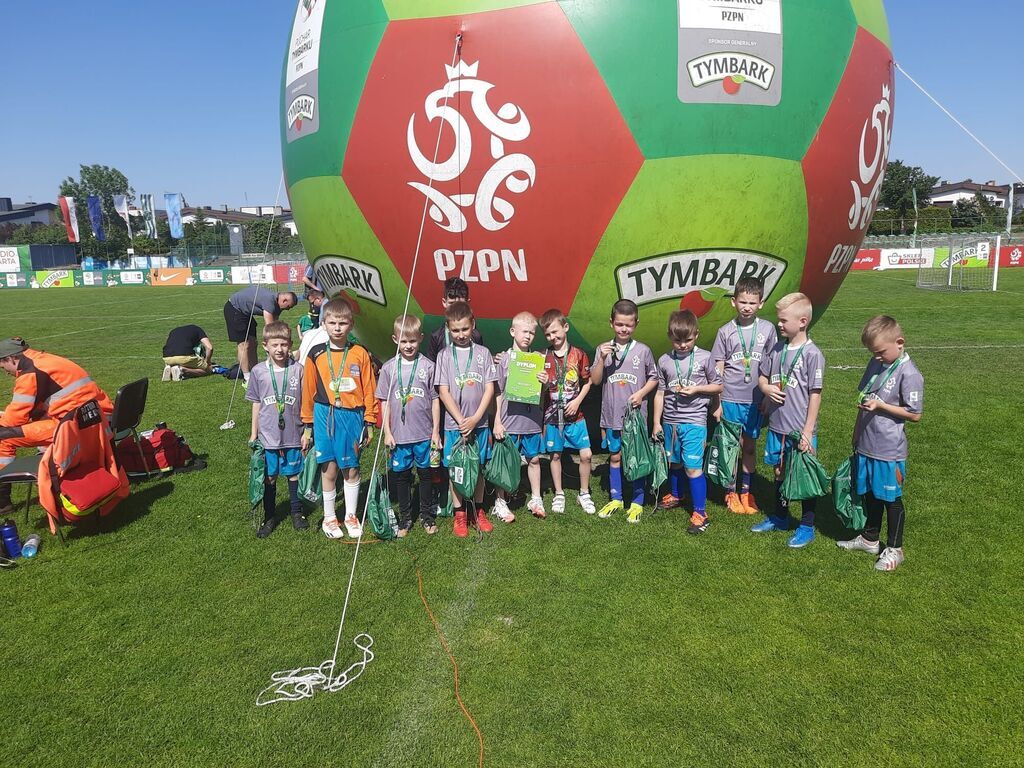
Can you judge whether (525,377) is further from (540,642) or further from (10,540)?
(10,540)

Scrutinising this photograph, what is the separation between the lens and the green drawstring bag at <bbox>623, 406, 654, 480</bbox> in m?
4.72

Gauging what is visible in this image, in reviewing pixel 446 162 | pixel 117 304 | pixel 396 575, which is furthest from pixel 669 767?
pixel 117 304

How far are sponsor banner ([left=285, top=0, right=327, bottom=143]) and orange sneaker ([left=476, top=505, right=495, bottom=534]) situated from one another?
3.08m

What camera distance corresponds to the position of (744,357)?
15.3ft

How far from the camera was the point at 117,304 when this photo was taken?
989 inches

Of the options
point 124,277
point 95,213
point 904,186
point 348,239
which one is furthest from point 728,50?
point 904,186

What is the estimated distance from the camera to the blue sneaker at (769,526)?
15.1ft

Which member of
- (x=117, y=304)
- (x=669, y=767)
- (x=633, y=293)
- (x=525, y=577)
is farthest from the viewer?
(x=117, y=304)

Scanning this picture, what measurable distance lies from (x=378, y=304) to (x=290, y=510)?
1802 mm

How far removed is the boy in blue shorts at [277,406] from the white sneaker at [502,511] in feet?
5.00

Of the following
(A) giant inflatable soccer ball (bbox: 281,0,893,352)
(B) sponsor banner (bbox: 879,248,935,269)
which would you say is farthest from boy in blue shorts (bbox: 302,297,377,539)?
(B) sponsor banner (bbox: 879,248,935,269)

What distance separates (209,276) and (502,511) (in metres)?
38.6

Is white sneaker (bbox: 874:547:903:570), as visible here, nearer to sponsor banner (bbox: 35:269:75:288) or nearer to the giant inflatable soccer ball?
the giant inflatable soccer ball

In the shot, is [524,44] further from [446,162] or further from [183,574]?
[183,574]
